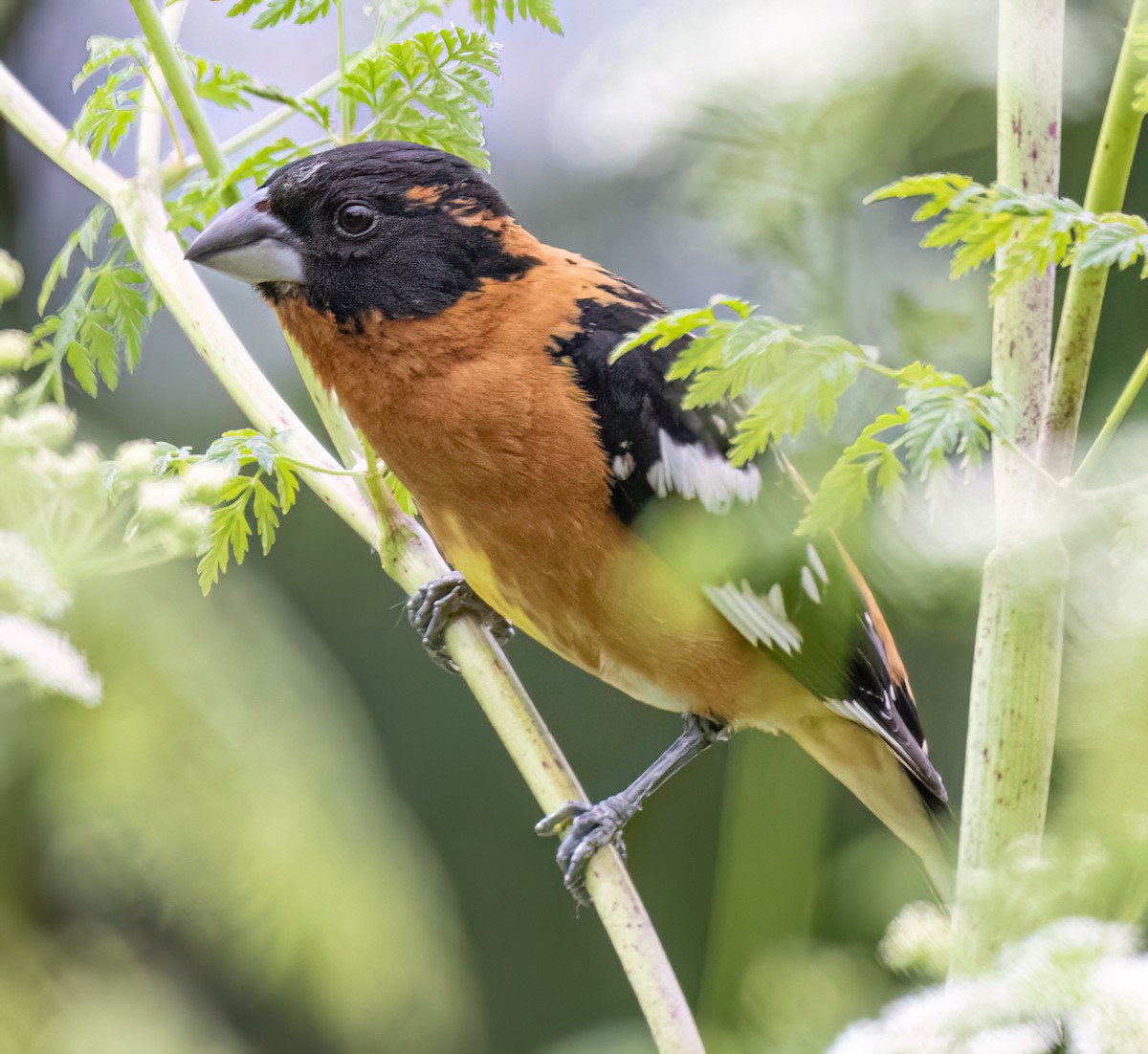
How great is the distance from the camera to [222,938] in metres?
1.40

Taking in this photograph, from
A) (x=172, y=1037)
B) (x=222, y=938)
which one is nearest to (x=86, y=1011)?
(x=172, y=1037)

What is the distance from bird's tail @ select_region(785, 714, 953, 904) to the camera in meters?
1.38

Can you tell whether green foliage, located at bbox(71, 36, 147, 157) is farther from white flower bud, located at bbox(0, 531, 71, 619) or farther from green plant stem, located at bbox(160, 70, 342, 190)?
white flower bud, located at bbox(0, 531, 71, 619)

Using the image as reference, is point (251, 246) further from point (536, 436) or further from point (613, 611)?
point (613, 611)

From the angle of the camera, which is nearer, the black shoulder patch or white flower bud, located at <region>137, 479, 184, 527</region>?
white flower bud, located at <region>137, 479, 184, 527</region>

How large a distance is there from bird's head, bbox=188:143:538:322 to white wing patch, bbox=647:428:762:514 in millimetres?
235

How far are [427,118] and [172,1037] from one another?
32.0 inches

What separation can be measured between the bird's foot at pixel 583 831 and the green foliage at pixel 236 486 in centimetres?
38

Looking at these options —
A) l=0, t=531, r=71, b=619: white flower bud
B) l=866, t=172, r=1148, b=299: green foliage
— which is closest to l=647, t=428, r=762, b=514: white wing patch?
l=866, t=172, r=1148, b=299: green foliage

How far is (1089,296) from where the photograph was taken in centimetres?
73

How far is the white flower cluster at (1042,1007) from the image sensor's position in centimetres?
34

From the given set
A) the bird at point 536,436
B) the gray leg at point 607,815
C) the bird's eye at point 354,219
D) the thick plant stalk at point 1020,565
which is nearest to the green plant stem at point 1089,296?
the thick plant stalk at point 1020,565

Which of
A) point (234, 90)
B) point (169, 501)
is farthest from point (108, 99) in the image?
point (169, 501)

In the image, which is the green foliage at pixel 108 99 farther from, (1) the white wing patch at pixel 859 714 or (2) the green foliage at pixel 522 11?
(1) the white wing patch at pixel 859 714
